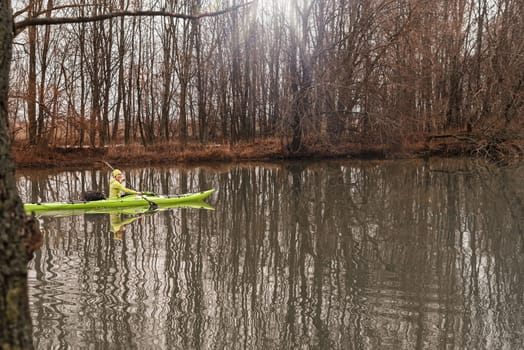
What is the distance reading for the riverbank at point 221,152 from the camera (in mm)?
24312

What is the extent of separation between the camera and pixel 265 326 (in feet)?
16.4

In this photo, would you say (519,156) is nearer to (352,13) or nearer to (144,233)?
(352,13)

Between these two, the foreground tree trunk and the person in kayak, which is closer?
the foreground tree trunk

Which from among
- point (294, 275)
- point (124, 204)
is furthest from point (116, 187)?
point (294, 275)

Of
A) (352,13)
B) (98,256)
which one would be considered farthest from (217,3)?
(352,13)

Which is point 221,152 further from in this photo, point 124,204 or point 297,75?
point 124,204

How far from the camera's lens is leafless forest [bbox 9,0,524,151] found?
2333 centimetres

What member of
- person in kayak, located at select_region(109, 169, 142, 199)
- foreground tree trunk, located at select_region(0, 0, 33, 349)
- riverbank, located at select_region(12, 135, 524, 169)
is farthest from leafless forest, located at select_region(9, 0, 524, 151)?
foreground tree trunk, located at select_region(0, 0, 33, 349)

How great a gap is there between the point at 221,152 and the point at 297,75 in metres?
5.44

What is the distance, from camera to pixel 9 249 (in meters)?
1.91

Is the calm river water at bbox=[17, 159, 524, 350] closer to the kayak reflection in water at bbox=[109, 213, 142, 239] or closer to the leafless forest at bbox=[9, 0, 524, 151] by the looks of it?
the kayak reflection in water at bbox=[109, 213, 142, 239]

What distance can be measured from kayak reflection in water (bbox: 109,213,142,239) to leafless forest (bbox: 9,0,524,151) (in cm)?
894

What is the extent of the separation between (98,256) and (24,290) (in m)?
6.15

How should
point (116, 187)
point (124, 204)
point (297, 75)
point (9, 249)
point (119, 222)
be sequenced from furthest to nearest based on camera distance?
point (297, 75)
point (116, 187)
point (124, 204)
point (119, 222)
point (9, 249)
